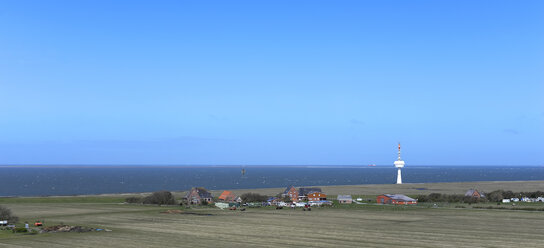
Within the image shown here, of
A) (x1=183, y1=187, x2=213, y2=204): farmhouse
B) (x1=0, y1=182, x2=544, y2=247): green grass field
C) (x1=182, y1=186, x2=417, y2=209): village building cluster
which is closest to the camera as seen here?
(x1=0, y1=182, x2=544, y2=247): green grass field

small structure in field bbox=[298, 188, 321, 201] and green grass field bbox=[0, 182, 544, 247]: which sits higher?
small structure in field bbox=[298, 188, 321, 201]

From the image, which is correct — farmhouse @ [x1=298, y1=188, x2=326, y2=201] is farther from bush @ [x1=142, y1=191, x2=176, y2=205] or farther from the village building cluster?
bush @ [x1=142, y1=191, x2=176, y2=205]

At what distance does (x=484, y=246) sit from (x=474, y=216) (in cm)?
3705

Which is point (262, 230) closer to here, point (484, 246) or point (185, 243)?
point (185, 243)

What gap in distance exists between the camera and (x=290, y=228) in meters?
72.0

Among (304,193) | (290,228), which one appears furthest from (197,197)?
(290,228)

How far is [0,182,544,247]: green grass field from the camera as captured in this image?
5869 centimetres

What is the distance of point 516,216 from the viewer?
90.3 meters

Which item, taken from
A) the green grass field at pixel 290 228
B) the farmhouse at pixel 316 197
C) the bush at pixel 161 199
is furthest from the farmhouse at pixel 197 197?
the farmhouse at pixel 316 197

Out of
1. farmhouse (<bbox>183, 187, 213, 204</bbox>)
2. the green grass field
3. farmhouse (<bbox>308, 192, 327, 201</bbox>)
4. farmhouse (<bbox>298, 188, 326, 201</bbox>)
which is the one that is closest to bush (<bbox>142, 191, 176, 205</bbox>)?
farmhouse (<bbox>183, 187, 213, 204</bbox>)

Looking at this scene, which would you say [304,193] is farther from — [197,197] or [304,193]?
[197,197]

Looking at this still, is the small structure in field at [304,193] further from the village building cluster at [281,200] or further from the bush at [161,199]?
the bush at [161,199]

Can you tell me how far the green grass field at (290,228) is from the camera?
5869cm

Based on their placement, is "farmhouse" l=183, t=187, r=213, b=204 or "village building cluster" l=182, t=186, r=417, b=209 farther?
"farmhouse" l=183, t=187, r=213, b=204
